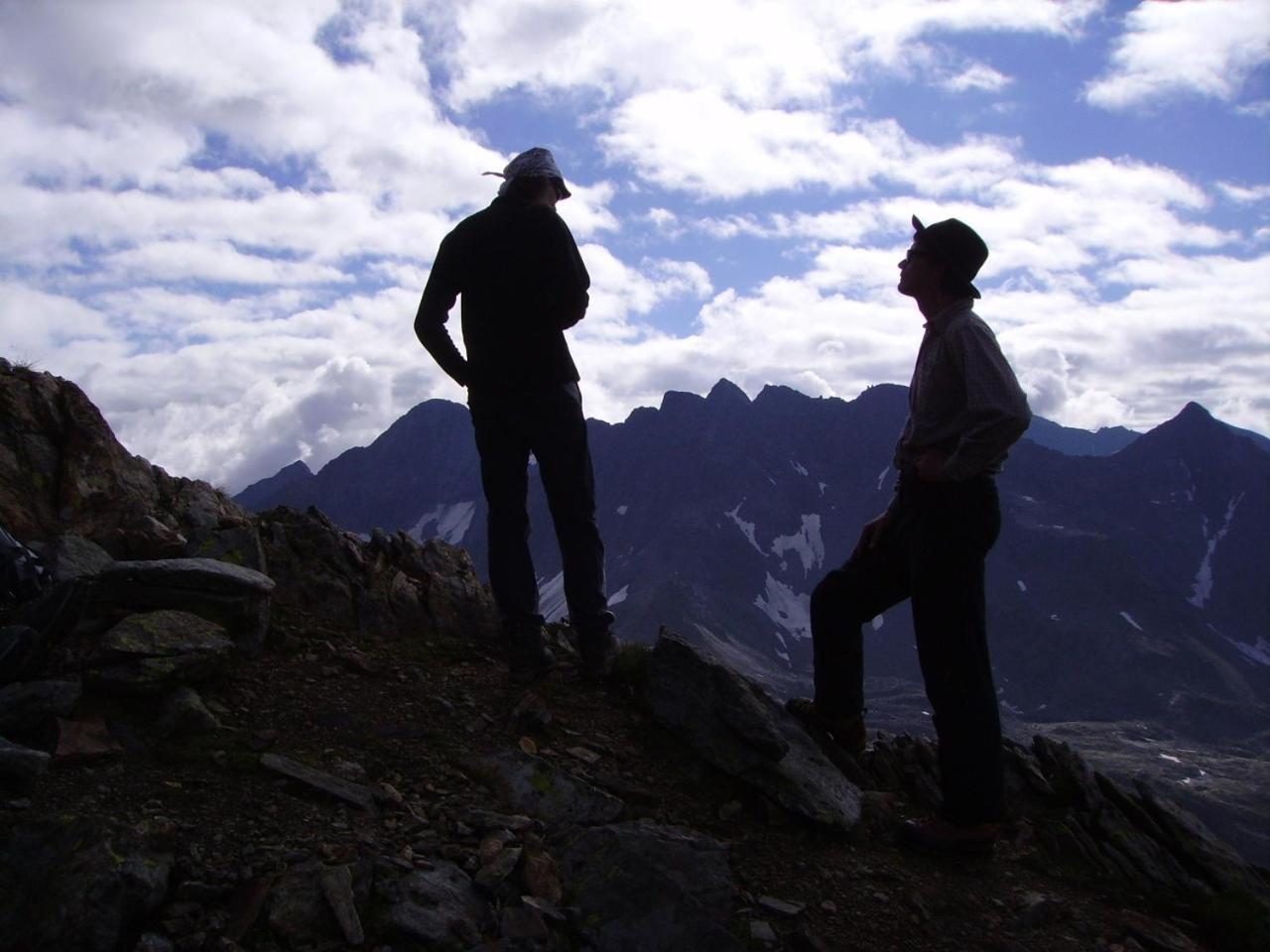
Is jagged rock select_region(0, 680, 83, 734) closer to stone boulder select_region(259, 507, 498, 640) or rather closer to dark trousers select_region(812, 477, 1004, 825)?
stone boulder select_region(259, 507, 498, 640)

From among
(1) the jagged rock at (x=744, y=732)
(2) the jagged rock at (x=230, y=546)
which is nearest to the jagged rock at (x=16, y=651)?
(2) the jagged rock at (x=230, y=546)

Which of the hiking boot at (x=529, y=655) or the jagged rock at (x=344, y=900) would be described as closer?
the jagged rock at (x=344, y=900)

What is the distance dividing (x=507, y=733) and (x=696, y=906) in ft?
8.96

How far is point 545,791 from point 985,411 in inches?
163

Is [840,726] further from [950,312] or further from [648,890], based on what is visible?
[950,312]

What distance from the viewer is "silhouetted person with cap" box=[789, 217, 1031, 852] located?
247 inches

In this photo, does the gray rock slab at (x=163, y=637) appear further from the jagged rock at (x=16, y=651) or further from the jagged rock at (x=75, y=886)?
the jagged rock at (x=75, y=886)

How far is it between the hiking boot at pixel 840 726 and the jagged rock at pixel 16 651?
20.3 ft

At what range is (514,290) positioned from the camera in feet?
27.9

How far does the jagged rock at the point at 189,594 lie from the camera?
8051 mm

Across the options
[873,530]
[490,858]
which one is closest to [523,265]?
[873,530]

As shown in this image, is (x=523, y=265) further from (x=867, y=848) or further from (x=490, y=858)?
(x=867, y=848)

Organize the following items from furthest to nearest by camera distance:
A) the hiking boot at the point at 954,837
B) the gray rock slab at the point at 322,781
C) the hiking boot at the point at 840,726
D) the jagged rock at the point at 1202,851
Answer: the hiking boot at the point at 840,726, the jagged rock at the point at 1202,851, the hiking boot at the point at 954,837, the gray rock slab at the point at 322,781

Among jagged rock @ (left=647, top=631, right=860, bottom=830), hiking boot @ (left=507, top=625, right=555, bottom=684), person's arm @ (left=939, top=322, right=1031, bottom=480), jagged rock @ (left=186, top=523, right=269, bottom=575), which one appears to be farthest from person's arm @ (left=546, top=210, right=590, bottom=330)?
jagged rock @ (left=186, top=523, right=269, bottom=575)
